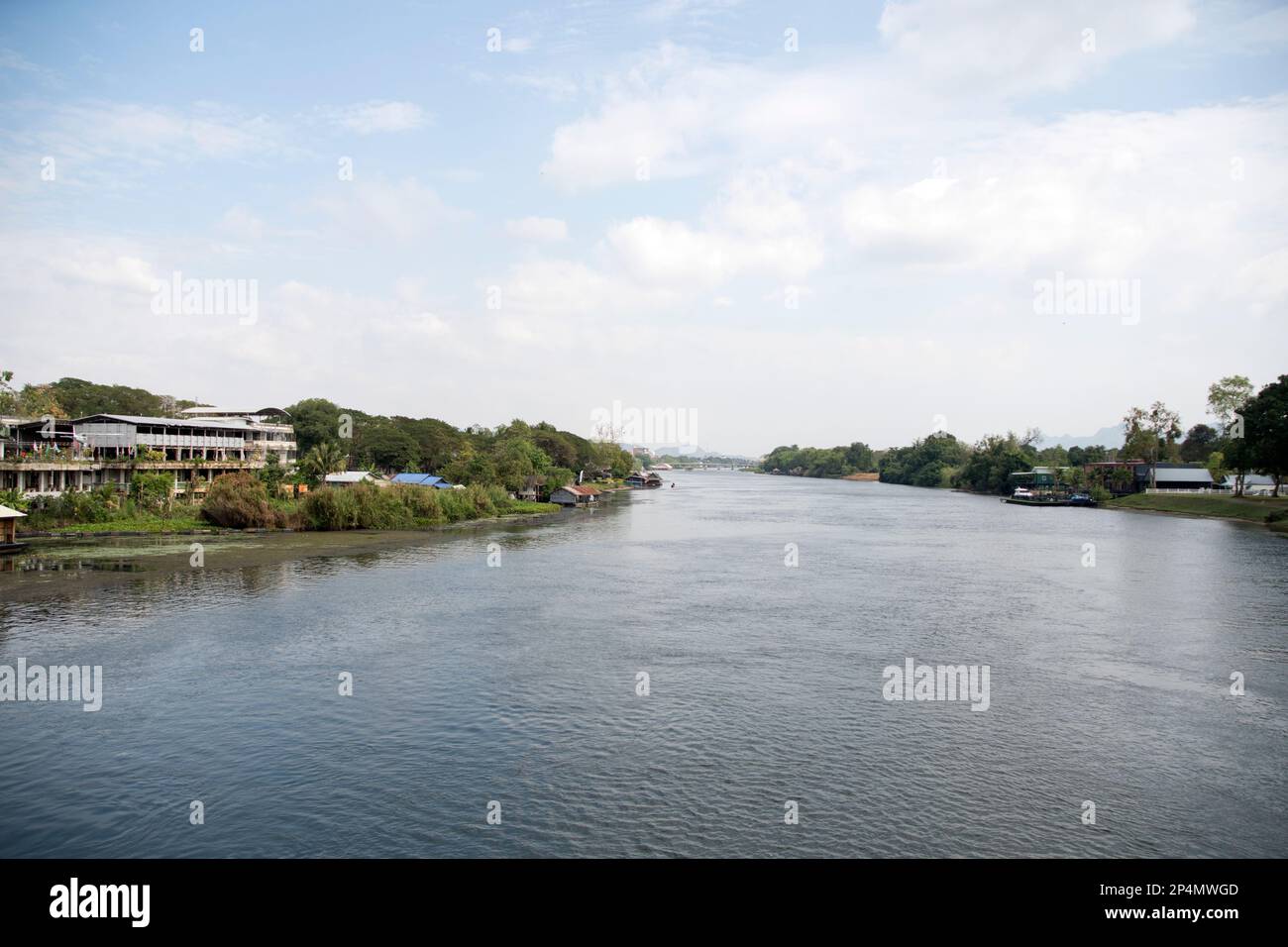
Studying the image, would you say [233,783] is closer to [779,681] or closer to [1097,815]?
[779,681]

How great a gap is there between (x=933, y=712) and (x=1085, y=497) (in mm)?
83036

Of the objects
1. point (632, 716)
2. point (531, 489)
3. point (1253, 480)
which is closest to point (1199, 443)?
point (1253, 480)

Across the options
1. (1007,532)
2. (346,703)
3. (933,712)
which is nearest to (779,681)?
(933,712)

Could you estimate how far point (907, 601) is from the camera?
30.1 m

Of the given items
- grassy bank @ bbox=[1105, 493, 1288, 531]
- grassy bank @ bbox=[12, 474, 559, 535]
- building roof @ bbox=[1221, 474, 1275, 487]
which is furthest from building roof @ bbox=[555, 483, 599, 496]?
building roof @ bbox=[1221, 474, 1275, 487]

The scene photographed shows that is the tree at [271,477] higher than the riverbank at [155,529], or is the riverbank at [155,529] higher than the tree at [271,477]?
the tree at [271,477]

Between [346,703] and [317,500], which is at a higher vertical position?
[317,500]

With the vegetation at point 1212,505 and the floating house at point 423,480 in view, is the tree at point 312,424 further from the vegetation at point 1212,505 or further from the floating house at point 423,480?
the vegetation at point 1212,505

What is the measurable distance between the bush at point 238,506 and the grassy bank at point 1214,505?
2759 inches

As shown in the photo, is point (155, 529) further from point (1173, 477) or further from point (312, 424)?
point (1173, 477)

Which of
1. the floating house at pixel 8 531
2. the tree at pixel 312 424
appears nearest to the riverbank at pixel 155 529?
the floating house at pixel 8 531

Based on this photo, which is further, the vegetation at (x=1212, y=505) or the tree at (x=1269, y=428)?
the vegetation at (x=1212, y=505)

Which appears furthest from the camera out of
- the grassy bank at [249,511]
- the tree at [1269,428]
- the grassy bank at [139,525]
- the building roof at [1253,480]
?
the building roof at [1253,480]

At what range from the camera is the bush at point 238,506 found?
4834cm
